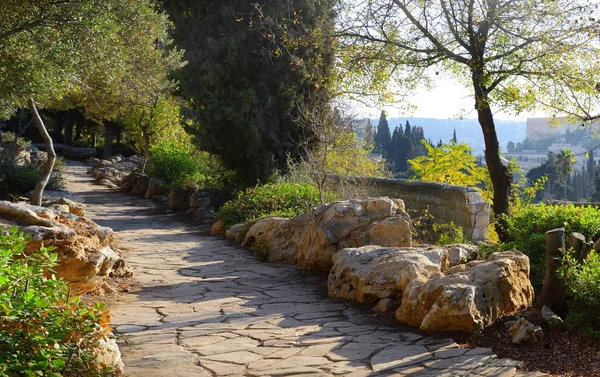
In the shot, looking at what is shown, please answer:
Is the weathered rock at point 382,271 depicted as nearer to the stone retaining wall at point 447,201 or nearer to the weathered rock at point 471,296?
the weathered rock at point 471,296

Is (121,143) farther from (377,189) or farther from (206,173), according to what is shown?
(377,189)

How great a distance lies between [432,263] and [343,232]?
225 cm

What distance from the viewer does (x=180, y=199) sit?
1825 centimetres

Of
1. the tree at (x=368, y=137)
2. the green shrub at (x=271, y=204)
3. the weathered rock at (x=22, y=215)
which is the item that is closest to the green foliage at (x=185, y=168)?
the green shrub at (x=271, y=204)

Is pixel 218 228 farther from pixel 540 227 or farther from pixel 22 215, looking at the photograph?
pixel 540 227

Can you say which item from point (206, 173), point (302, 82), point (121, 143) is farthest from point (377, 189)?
point (121, 143)

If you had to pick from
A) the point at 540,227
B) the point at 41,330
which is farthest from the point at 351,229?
the point at 41,330

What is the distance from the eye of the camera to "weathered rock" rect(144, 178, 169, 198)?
69.1 feet

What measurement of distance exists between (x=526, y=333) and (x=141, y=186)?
18.7m

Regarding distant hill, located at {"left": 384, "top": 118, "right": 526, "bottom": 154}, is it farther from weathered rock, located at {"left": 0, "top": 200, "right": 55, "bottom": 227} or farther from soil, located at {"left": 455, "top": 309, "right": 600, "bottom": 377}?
weathered rock, located at {"left": 0, "top": 200, "right": 55, "bottom": 227}

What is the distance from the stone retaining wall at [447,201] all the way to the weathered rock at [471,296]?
16.0ft

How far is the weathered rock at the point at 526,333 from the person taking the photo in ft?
17.8

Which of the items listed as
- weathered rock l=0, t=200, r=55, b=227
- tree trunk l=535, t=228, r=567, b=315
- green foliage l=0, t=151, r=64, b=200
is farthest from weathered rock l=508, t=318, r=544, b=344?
green foliage l=0, t=151, r=64, b=200

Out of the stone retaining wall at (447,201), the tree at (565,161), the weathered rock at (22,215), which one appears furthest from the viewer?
the stone retaining wall at (447,201)
